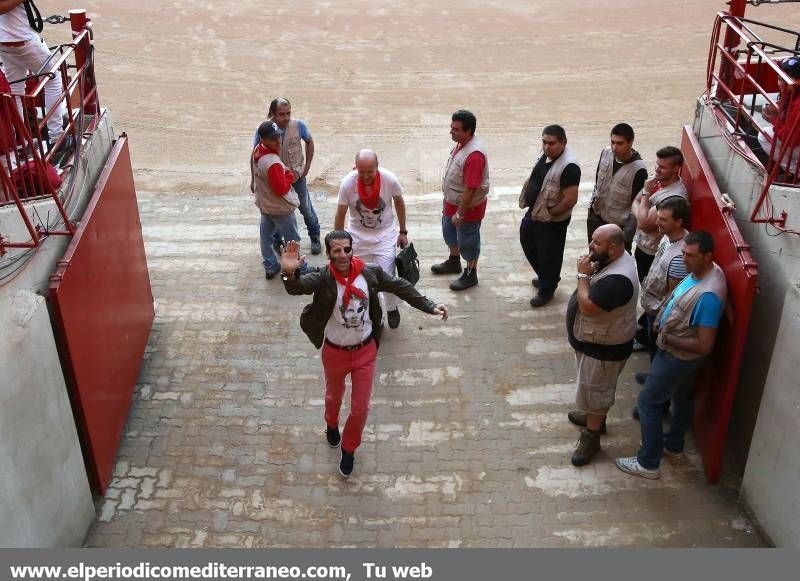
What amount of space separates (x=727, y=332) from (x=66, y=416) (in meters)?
4.33

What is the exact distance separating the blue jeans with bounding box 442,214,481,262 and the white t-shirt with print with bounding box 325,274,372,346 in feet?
7.97

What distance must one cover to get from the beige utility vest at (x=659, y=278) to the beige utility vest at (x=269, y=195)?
3.41 metres

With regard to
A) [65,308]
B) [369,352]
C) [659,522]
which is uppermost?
[65,308]

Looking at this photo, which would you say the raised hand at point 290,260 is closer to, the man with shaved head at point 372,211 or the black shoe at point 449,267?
the man with shaved head at point 372,211

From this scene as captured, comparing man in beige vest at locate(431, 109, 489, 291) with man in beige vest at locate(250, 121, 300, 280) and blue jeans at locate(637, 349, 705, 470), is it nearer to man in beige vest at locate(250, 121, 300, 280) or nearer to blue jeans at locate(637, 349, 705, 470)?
man in beige vest at locate(250, 121, 300, 280)

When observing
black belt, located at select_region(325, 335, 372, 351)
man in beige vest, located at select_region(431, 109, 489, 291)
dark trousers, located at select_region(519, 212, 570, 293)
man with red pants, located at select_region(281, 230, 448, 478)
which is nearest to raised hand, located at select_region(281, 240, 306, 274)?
man with red pants, located at select_region(281, 230, 448, 478)

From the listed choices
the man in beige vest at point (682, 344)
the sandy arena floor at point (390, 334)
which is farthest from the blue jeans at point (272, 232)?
the man in beige vest at point (682, 344)

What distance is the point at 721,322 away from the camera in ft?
18.8

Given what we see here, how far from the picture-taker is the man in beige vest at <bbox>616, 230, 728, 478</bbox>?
5.29m

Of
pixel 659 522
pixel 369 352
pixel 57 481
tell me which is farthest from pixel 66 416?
pixel 659 522

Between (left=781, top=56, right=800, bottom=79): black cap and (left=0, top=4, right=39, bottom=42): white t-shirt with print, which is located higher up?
(left=0, top=4, right=39, bottom=42): white t-shirt with print

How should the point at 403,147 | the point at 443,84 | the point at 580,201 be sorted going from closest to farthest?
1. the point at 580,201
2. the point at 403,147
3. the point at 443,84

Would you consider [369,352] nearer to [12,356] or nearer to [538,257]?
[12,356]

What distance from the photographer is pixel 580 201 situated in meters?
10.0
